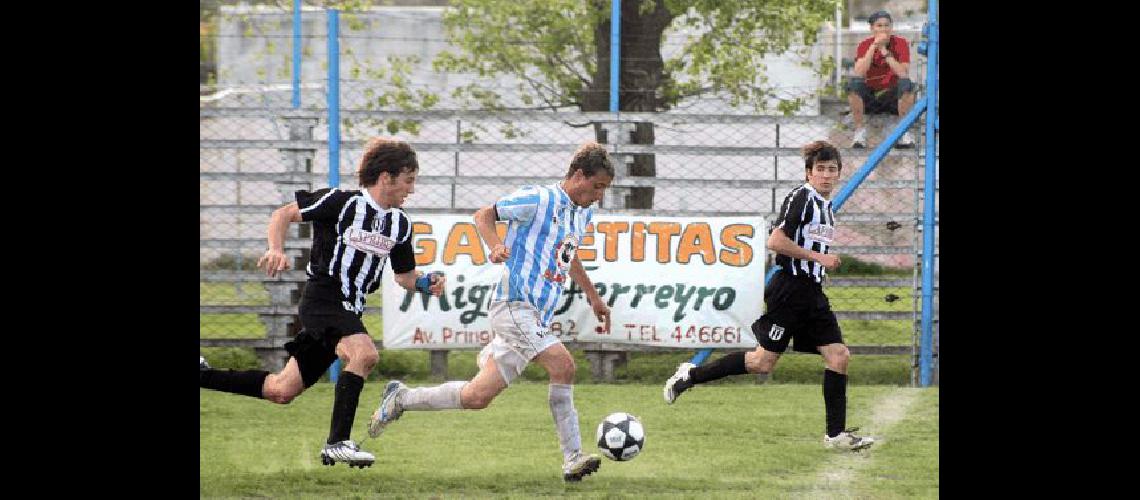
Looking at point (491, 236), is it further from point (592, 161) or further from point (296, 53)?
point (296, 53)

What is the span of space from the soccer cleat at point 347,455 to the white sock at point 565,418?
2.94 feet

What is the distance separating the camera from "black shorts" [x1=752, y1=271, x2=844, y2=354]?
8148 mm

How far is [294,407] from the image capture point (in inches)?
379

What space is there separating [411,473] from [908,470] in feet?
A: 8.19

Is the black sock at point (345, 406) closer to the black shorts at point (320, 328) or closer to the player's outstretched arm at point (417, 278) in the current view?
the black shorts at point (320, 328)

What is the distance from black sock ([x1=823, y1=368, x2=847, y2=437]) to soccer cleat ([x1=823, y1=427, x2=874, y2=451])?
0.04 m

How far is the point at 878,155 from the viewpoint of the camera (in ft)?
35.3

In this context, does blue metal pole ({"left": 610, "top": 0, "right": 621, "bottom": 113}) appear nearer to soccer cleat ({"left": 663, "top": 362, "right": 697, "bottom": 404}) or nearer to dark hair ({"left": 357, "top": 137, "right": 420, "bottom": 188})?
soccer cleat ({"left": 663, "top": 362, "right": 697, "bottom": 404})

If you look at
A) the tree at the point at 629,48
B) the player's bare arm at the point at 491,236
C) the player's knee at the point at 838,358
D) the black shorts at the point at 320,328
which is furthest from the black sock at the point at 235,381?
the tree at the point at 629,48
